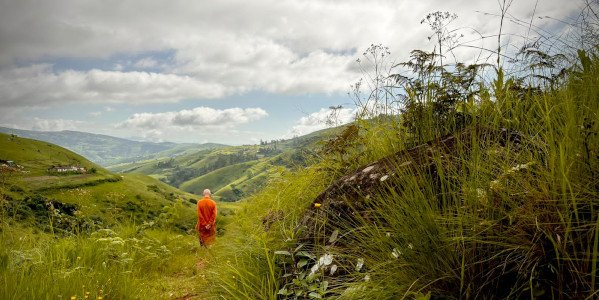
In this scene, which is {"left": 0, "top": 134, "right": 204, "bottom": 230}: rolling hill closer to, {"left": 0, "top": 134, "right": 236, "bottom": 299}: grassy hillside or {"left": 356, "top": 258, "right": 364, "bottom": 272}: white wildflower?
{"left": 0, "top": 134, "right": 236, "bottom": 299}: grassy hillside

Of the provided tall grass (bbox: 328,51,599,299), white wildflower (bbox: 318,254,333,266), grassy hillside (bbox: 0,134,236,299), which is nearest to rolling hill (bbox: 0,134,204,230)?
grassy hillside (bbox: 0,134,236,299)

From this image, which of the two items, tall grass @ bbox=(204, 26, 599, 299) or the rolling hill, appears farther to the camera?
the rolling hill

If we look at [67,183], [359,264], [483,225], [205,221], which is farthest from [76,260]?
Answer: [67,183]

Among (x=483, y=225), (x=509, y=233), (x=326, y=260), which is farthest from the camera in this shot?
(x=326, y=260)

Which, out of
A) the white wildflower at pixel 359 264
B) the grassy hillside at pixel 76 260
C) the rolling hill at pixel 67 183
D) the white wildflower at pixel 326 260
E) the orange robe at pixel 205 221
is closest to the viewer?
the white wildflower at pixel 359 264

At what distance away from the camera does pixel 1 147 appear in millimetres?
99625

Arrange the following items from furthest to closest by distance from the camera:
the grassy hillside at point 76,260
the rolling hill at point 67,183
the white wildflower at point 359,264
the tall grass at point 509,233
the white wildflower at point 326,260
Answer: the rolling hill at point 67,183, the grassy hillside at point 76,260, the white wildflower at point 326,260, the white wildflower at point 359,264, the tall grass at point 509,233

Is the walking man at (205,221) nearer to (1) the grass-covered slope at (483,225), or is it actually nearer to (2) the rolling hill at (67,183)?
(1) the grass-covered slope at (483,225)

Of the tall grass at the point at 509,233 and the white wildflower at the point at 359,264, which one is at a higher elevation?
the tall grass at the point at 509,233

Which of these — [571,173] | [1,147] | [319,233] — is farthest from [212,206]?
[1,147]

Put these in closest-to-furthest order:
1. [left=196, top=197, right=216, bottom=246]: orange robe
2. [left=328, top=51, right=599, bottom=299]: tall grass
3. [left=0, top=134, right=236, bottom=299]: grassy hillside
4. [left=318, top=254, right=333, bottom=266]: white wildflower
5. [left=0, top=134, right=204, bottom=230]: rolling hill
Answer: [left=328, top=51, right=599, bottom=299]: tall grass, [left=318, top=254, right=333, bottom=266]: white wildflower, [left=0, top=134, right=236, bottom=299]: grassy hillside, [left=196, top=197, right=216, bottom=246]: orange robe, [left=0, top=134, right=204, bottom=230]: rolling hill

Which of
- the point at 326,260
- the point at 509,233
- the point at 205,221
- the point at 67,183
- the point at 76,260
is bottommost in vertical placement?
the point at 67,183

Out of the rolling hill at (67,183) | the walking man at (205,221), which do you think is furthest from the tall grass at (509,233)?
the rolling hill at (67,183)

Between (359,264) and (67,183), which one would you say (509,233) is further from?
(67,183)
